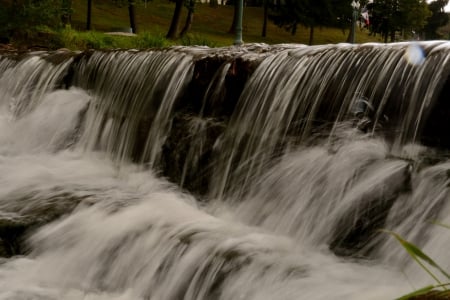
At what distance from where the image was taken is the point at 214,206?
16.8 ft

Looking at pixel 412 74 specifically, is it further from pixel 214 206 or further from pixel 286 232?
pixel 214 206

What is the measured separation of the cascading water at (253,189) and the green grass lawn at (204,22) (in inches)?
1191

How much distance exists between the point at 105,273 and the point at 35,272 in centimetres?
53

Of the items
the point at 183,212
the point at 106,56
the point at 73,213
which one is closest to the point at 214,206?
the point at 183,212

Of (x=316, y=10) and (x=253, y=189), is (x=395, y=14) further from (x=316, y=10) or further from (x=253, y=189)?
(x=253, y=189)

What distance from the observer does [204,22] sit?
161 ft

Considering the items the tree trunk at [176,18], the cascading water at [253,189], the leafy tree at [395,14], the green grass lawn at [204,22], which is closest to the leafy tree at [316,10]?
the green grass lawn at [204,22]

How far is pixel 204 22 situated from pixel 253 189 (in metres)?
45.8

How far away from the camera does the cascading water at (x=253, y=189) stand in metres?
3.58

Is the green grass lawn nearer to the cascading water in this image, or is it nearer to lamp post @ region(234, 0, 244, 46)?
lamp post @ region(234, 0, 244, 46)

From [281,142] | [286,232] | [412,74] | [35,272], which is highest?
[412,74]

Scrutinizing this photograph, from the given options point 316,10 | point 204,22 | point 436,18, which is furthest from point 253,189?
point 436,18

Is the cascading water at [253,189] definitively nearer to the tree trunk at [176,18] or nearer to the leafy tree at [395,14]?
the tree trunk at [176,18]

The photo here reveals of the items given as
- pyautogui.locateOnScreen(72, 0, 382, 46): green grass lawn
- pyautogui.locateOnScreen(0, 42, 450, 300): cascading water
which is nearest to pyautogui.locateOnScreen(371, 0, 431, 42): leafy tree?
pyautogui.locateOnScreen(72, 0, 382, 46): green grass lawn
